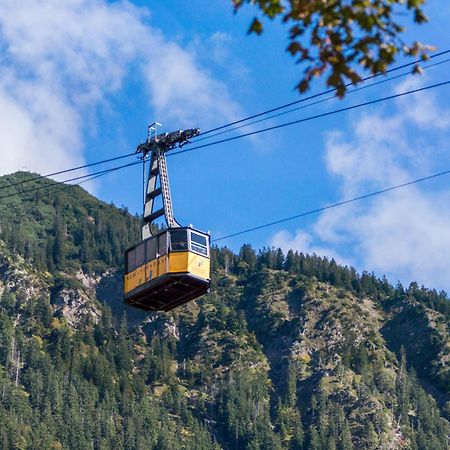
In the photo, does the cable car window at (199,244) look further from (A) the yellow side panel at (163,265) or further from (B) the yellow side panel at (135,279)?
(B) the yellow side panel at (135,279)

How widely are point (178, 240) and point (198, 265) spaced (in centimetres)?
153

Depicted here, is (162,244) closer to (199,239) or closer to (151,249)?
(151,249)

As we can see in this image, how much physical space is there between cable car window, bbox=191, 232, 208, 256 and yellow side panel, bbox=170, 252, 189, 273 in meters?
0.72

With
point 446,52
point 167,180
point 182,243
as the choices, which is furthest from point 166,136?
point 446,52

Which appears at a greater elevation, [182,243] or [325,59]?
[182,243]

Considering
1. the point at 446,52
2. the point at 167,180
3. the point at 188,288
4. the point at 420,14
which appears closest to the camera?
the point at 420,14

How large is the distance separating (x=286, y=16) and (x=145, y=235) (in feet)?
139

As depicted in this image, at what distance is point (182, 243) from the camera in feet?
157

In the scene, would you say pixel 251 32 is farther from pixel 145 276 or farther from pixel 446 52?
pixel 145 276

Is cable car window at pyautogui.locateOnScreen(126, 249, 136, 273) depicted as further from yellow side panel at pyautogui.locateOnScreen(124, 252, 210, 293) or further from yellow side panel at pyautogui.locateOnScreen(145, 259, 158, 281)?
yellow side panel at pyautogui.locateOnScreen(145, 259, 158, 281)

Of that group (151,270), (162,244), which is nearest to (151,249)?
(162,244)

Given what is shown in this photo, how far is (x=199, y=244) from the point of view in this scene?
48.4 m

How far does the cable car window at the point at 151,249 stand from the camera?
48094 millimetres

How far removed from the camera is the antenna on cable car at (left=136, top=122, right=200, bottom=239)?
175ft
